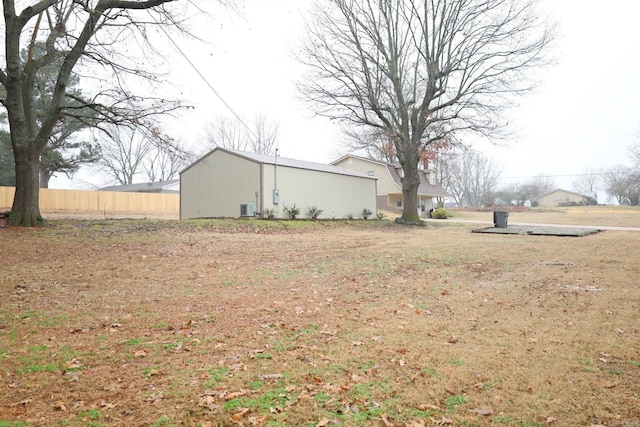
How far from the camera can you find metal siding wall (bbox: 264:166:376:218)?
20.9 m

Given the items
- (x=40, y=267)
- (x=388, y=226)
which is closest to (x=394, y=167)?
(x=388, y=226)

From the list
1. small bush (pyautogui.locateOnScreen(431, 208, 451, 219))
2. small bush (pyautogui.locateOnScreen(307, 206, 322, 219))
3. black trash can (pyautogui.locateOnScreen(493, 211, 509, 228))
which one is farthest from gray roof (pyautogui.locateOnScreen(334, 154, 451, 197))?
black trash can (pyautogui.locateOnScreen(493, 211, 509, 228))

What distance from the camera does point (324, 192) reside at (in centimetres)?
2367

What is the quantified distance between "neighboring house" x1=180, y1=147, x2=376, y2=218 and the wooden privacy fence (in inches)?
→ 464

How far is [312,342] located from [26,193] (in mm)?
11668

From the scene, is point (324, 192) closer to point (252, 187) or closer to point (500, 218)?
point (252, 187)

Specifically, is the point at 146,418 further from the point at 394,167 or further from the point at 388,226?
the point at 394,167

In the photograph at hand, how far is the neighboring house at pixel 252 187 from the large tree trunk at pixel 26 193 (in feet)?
27.7

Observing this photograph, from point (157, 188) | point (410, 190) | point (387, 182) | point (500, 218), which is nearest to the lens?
point (500, 218)

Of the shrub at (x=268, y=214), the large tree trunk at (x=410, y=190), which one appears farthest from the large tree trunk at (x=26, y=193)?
the large tree trunk at (x=410, y=190)

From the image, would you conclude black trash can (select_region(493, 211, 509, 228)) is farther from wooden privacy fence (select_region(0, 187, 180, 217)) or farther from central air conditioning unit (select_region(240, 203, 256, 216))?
wooden privacy fence (select_region(0, 187, 180, 217))

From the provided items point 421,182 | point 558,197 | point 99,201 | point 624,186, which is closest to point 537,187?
point 558,197

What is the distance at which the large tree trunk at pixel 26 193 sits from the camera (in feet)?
38.3

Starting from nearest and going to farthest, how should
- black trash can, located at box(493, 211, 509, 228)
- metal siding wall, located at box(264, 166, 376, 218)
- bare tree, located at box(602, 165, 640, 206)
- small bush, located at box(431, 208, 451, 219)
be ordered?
black trash can, located at box(493, 211, 509, 228) < metal siding wall, located at box(264, 166, 376, 218) < small bush, located at box(431, 208, 451, 219) < bare tree, located at box(602, 165, 640, 206)
